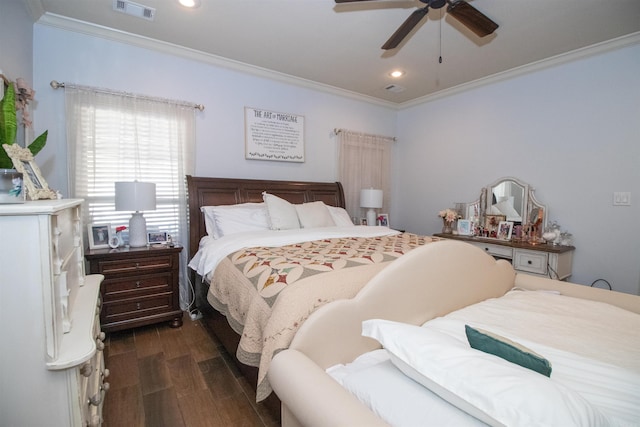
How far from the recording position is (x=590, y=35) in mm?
2600

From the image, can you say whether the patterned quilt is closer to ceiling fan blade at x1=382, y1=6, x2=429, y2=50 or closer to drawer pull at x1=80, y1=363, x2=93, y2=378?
drawer pull at x1=80, y1=363, x2=93, y2=378

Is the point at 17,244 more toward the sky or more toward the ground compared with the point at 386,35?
more toward the ground

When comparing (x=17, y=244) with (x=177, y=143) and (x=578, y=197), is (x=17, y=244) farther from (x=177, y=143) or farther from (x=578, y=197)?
(x=578, y=197)

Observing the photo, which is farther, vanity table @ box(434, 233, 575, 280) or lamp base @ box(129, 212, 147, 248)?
vanity table @ box(434, 233, 575, 280)

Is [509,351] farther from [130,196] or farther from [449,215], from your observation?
[449,215]

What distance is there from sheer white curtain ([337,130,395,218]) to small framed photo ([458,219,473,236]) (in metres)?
1.19

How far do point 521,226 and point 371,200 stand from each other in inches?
68.7

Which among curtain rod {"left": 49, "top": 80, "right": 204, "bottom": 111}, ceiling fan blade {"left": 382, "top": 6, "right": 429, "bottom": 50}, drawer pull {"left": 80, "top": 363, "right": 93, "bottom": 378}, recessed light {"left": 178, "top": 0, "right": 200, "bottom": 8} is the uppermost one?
recessed light {"left": 178, "top": 0, "right": 200, "bottom": 8}

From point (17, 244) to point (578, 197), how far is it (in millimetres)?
4098

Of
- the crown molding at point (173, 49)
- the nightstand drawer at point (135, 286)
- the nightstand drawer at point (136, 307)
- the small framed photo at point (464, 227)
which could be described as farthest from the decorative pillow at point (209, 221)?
the small framed photo at point (464, 227)

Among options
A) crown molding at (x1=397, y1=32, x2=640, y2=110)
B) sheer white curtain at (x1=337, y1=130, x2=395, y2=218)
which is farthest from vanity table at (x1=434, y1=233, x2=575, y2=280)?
crown molding at (x1=397, y1=32, x2=640, y2=110)

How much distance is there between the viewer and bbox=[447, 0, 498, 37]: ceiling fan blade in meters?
1.77

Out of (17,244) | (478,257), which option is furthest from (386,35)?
(17,244)

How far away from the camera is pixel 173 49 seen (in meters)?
2.88
